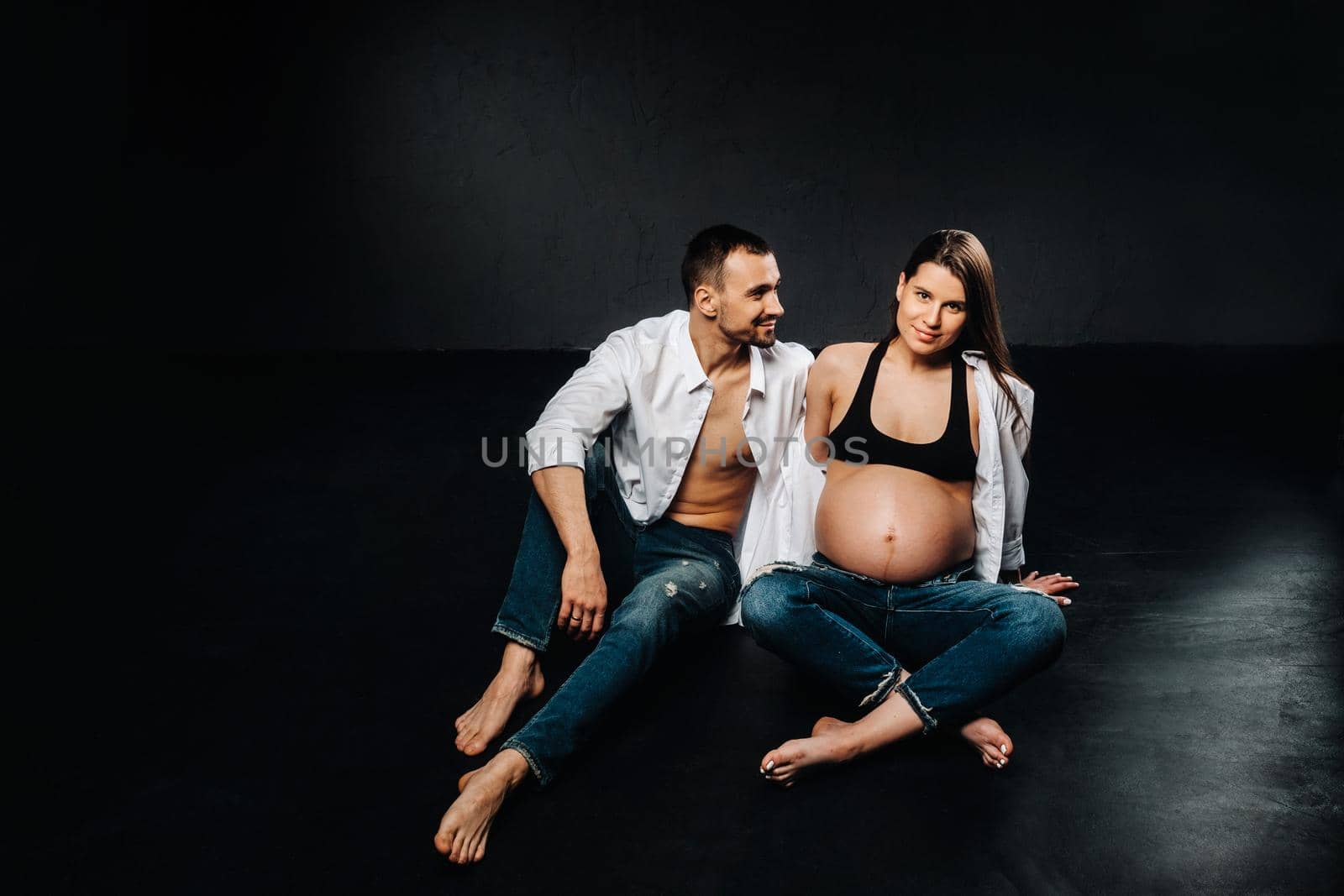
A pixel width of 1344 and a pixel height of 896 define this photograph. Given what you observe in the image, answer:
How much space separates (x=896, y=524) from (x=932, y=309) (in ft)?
1.48

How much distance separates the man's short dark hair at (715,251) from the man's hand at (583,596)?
25.5 inches

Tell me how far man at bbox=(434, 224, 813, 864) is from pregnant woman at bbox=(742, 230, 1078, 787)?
0.15m

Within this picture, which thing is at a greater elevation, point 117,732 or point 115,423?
point 115,423

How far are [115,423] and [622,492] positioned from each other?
3042mm

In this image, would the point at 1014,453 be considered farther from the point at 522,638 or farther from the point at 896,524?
the point at 522,638

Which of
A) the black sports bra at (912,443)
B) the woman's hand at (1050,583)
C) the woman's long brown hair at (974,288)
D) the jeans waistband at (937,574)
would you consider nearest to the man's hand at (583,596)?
the jeans waistband at (937,574)

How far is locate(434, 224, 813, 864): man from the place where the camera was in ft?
6.86

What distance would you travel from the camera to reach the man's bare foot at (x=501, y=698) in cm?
204

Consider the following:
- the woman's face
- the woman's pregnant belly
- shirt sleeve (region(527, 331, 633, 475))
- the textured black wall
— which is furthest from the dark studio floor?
the textured black wall

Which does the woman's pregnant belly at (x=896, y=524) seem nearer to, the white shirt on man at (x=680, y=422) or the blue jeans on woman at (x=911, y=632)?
the blue jeans on woman at (x=911, y=632)

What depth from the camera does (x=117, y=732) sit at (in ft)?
6.79

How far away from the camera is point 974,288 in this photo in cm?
214

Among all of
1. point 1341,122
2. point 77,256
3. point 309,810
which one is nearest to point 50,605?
point 309,810

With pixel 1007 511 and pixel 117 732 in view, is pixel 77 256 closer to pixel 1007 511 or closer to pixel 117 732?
pixel 117 732
